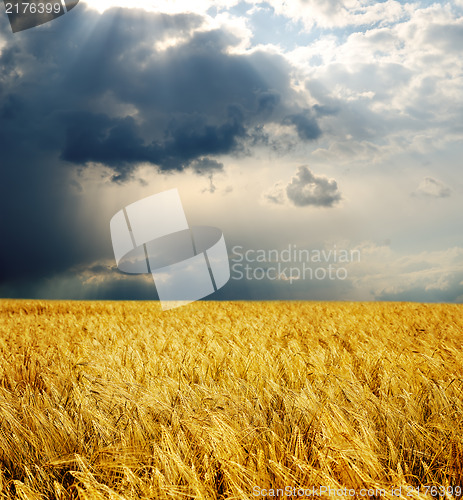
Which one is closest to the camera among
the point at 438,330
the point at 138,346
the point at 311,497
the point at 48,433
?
the point at 311,497

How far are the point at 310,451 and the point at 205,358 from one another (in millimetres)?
2274

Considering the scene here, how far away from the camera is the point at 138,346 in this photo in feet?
18.0

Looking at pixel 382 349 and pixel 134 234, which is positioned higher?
pixel 134 234

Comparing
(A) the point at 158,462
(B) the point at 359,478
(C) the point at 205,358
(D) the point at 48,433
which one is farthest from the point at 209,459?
(C) the point at 205,358

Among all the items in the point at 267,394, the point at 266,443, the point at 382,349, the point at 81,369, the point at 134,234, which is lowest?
the point at 382,349

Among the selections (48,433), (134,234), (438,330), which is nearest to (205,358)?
(48,433)

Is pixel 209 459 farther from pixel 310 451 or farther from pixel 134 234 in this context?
pixel 134 234

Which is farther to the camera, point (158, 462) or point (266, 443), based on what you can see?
point (266, 443)

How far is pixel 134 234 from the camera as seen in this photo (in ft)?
26.1

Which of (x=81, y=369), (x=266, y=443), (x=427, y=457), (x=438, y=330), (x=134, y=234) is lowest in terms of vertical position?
(x=438, y=330)

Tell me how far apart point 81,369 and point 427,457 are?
3.35m

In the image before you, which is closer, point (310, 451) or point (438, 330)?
point (310, 451)

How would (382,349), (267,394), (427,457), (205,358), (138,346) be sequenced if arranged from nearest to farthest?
(427,457) → (267,394) → (205,358) → (382,349) → (138,346)

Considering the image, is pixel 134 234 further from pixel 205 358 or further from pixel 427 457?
pixel 427 457
